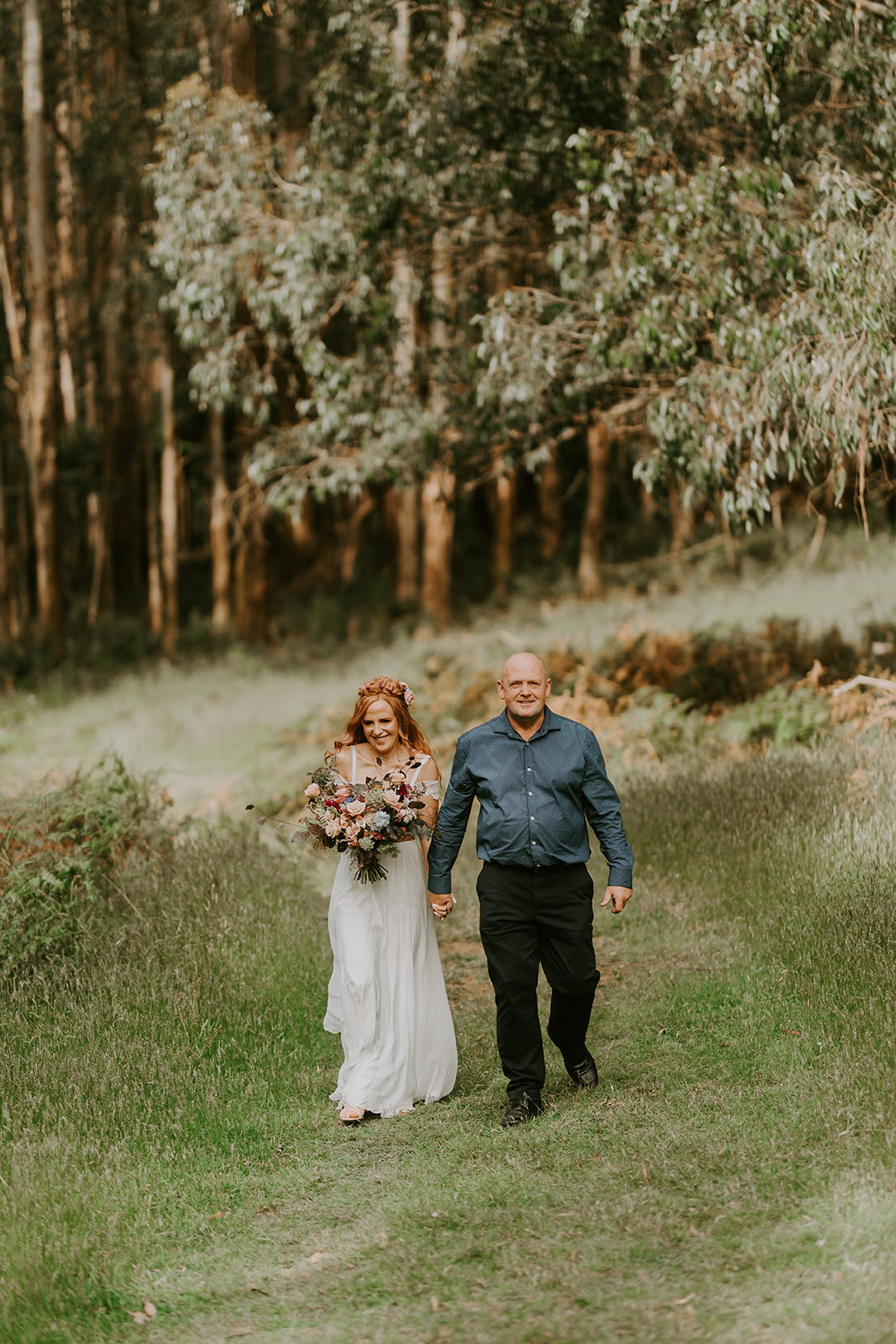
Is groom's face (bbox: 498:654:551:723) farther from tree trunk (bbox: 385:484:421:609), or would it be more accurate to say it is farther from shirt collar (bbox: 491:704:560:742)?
tree trunk (bbox: 385:484:421:609)

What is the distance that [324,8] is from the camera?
12992 millimetres

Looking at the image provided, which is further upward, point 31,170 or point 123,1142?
point 31,170

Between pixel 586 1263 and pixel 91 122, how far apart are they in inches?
1058

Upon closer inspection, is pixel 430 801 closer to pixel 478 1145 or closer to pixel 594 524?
pixel 478 1145

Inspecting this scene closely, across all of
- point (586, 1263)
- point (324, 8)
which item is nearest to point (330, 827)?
point (586, 1263)

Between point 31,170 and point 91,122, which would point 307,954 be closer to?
point 31,170

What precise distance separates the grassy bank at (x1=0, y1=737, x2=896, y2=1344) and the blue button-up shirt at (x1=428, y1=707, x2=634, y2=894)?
1108 mm

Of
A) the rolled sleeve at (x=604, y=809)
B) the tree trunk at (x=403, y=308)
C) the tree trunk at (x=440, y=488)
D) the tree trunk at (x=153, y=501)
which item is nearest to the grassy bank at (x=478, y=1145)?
the rolled sleeve at (x=604, y=809)

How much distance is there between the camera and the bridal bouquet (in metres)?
5.43

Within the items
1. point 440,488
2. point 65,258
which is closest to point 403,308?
point 440,488

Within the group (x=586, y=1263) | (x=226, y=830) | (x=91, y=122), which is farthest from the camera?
(x=91, y=122)

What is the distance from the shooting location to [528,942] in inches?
207

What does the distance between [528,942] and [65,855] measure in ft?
12.7

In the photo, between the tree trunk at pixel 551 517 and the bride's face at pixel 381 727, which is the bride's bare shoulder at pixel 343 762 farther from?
the tree trunk at pixel 551 517
